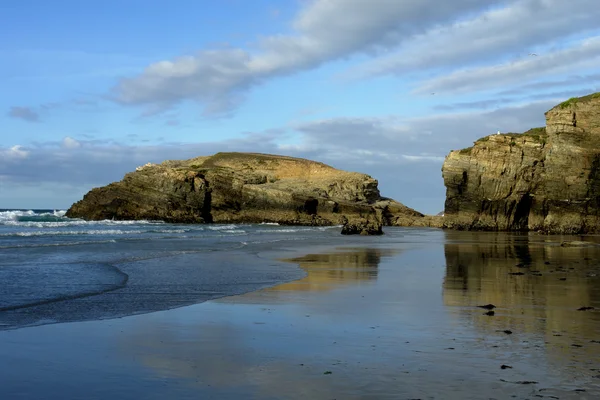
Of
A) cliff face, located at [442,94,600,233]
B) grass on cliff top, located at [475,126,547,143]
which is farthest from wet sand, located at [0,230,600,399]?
grass on cliff top, located at [475,126,547,143]

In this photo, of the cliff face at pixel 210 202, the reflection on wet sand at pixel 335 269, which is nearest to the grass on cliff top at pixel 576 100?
the cliff face at pixel 210 202

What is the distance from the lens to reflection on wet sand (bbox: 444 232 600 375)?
7785mm

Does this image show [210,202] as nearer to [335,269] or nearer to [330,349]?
[335,269]

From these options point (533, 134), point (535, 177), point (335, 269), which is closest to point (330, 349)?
point (335, 269)

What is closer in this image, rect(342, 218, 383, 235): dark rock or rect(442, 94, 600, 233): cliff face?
rect(342, 218, 383, 235): dark rock

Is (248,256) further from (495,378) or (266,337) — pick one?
(495,378)

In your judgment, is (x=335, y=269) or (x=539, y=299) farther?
(x=335, y=269)

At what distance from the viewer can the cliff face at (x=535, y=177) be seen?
4622 centimetres

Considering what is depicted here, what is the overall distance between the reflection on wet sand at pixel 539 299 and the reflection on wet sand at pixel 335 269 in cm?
249

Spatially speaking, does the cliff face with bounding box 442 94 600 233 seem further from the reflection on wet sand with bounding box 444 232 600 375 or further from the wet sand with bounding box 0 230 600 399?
the wet sand with bounding box 0 230 600 399

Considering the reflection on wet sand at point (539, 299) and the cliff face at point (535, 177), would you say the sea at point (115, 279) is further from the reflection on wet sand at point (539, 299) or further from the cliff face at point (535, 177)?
the cliff face at point (535, 177)

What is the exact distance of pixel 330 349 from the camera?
7.65 m

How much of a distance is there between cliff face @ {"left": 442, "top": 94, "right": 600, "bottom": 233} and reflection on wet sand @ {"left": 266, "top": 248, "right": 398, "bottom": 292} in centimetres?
2673

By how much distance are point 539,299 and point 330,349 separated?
5.98m
